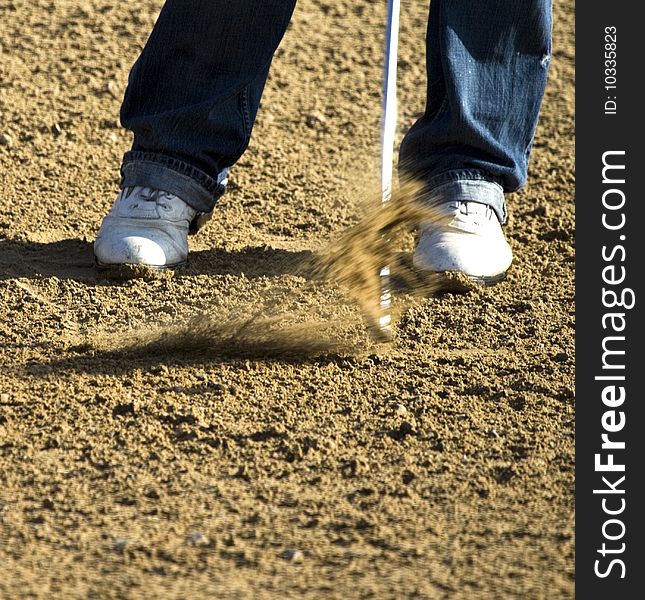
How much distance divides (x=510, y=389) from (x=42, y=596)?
3.74 feet

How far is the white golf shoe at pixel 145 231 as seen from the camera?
9.33 feet

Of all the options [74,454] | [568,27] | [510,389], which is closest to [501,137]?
[510,389]

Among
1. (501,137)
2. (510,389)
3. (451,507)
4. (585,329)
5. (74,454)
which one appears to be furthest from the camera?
(501,137)

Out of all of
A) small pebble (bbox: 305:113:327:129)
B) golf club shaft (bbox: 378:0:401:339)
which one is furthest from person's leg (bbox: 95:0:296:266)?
small pebble (bbox: 305:113:327:129)

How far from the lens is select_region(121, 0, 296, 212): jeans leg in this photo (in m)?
2.79

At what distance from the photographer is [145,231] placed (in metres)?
2.88

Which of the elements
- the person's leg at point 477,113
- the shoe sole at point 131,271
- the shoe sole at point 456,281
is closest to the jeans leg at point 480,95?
the person's leg at point 477,113

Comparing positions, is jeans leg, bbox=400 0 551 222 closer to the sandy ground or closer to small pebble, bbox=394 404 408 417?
the sandy ground

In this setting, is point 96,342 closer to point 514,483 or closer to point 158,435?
point 158,435

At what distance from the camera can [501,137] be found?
2934 millimetres

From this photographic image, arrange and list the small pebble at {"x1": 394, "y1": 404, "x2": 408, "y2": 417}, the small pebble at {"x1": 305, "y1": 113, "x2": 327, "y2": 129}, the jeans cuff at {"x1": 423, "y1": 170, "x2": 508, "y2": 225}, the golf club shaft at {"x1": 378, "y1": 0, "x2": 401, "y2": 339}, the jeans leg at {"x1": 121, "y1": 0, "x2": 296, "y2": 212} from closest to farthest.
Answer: the small pebble at {"x1": 394, "y1": 404, "x2": 408, "y2": 417} → the golf club shaft at {"x1": 378, "y1": 0, "x2": 401, "y2": 339} → the jeans leg at {"x1": 121, "y1": 0, "x2": 296, "y2": 212} → the jeans cuff at {"x1": 423, "y1": 170, "x2": 508, "y2": 225} → the small pebble at {"x1": 305, "y1": 113, "x2": 327, "y2": 129}

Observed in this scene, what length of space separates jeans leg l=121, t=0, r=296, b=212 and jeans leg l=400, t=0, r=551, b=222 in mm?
441

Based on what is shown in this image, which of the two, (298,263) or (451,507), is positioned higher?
(298,263)

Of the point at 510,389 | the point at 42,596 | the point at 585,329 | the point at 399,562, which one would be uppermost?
the point at 585,329
